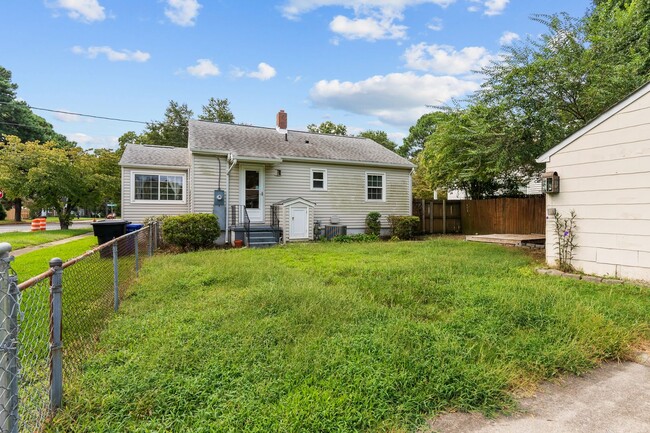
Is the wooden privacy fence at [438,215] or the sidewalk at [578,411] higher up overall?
the wooden privacy fence at [438,215]

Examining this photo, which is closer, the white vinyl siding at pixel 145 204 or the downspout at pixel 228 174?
the downspout at pixel 228 174

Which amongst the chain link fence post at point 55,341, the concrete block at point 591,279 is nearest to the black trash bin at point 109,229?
the chain link fence post at point 55,341

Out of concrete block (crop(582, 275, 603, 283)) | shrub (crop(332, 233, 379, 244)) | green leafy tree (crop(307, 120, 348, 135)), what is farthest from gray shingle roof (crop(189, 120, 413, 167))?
green leafy tree (crop(307, 120, 348, 135))

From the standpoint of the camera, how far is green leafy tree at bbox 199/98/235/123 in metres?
35.7

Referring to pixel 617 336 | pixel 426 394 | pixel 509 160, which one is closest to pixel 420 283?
pixel 617 336

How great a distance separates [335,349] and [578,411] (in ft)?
5.69

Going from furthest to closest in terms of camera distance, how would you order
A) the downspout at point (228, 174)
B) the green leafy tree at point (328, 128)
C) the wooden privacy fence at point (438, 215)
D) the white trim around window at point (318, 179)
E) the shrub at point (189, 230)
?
the green leafy tree at point (328, 128), the wooden privacy fence at point (438, 215), the white trim around window at point (318, 179), the downspout at point (228, 174), the shrub at point (189, 230)

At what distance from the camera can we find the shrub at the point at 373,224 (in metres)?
13.8

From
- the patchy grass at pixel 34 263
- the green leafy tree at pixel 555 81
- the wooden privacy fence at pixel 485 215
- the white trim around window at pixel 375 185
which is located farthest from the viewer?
the white trim around window at pixel 375 185

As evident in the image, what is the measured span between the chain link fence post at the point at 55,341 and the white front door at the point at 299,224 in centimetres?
974

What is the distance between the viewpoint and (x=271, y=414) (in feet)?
6.72

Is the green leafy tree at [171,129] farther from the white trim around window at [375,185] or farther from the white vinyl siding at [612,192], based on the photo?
the white vinyl siding at [612,192]

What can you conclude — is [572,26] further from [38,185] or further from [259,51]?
[38,185]

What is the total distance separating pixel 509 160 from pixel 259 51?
10773mm
